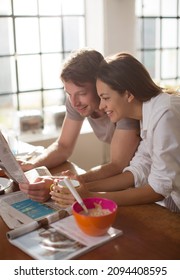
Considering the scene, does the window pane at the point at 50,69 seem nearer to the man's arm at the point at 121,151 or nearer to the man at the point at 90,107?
the man at the point at 90,107

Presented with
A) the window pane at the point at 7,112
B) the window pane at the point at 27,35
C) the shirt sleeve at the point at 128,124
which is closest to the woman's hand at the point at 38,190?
the shirt sleeve at the point at 128,124

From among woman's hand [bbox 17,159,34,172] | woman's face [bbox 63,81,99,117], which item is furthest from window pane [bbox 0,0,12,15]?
woman's hand [bbox 17,159,34,172]

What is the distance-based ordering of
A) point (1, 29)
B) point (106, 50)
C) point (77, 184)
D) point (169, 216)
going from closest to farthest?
point (169, 216) < point (77, 184) < point (1, 29) < point (106, 50)

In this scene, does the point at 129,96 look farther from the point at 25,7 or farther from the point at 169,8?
the point at 169,8

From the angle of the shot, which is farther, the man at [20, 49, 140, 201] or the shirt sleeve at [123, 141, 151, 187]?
the man at [20, 49, 140, 201]

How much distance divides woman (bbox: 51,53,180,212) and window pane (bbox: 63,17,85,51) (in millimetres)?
1709

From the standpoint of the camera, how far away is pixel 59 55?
3.05 m

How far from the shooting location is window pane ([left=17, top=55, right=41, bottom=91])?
9.54 feet

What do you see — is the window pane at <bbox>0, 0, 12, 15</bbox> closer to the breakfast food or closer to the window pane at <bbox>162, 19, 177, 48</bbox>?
the window pane at <bbox>162, 19, 177, 48</bbox>

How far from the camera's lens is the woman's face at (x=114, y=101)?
4.72 feet

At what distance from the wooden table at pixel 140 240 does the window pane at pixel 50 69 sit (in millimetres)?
1974

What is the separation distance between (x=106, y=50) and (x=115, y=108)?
1603 mm
